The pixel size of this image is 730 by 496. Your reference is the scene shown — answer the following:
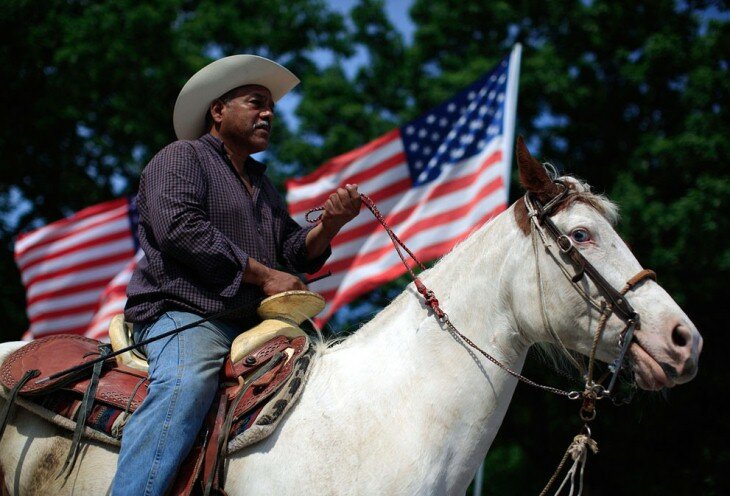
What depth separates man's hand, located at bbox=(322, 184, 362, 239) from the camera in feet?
13.0

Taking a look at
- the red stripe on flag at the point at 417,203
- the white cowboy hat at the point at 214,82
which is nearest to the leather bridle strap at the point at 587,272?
the white cowboy hat at the point at 214,82

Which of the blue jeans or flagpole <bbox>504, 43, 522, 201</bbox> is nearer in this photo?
the blue jeans

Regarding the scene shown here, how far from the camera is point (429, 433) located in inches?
133

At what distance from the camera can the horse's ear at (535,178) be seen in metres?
3.55

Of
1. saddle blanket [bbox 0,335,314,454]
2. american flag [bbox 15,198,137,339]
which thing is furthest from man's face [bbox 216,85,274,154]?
american flag [bbox 15,198,137,339]

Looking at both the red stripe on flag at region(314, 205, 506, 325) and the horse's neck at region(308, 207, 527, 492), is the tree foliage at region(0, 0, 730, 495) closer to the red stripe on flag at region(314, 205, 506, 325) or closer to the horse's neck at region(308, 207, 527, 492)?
the red stripe on flag at region(314, 205, 506, 325)

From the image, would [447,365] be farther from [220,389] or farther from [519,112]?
[519,112]

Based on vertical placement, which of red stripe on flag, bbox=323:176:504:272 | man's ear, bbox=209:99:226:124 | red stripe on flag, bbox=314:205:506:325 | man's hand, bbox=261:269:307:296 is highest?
man's ear, bbox=209:99:226:124

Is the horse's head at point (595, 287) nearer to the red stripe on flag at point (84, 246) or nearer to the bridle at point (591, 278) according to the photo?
the bridle at point (591, 278)

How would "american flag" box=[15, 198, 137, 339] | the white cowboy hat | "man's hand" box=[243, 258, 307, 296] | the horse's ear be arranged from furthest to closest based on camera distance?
"american flag" box=[15, 198, 137, 339] → the white cowboy hat → "man's hand" box=[243, 258, 307, 296] → the horse's ear

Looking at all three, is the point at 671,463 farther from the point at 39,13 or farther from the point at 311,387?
the point at 39,13

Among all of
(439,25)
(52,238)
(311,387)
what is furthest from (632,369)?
(439,25)

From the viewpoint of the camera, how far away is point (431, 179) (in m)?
9.80

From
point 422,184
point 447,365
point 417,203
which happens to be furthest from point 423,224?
point 447,365
